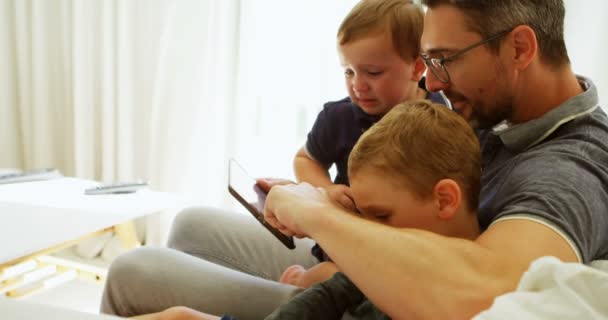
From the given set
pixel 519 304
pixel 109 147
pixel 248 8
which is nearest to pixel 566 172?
pixel 519 304

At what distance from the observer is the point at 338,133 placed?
1259 mm

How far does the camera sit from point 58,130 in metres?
2.38

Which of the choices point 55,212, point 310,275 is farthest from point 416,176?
point 55,212

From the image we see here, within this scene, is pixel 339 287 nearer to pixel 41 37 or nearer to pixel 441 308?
pixel 441 308

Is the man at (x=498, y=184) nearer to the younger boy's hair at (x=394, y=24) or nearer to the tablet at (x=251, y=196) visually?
the tablet at (x=251, y=196)

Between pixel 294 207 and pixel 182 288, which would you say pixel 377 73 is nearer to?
pixel 294 207

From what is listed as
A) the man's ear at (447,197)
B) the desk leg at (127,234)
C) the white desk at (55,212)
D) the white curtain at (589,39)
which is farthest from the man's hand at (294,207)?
the white curtain at (589,39)

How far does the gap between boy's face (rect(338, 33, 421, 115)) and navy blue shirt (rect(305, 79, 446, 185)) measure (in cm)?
7

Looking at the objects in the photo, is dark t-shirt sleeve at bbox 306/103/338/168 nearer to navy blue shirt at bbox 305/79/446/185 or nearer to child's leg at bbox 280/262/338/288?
navy blue shirt at bbox 305/79/446/185

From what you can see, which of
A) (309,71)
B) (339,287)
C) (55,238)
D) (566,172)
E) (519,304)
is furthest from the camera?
(309,71)

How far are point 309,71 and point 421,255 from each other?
148 centimetres

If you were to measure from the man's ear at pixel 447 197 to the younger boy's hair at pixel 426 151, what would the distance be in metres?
0.01

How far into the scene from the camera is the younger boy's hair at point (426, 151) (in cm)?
66

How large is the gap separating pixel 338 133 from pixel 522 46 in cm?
59
